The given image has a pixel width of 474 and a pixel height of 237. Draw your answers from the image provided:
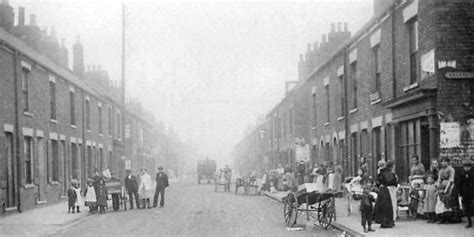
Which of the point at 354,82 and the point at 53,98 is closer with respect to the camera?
the point at 354,82

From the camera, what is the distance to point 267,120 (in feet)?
186

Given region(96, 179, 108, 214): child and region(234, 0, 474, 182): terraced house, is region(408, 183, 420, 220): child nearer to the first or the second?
region(234, 0, 474, 182): terraced house

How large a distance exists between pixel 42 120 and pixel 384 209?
1588cm

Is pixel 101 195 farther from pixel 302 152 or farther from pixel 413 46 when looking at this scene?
pixel 413 46

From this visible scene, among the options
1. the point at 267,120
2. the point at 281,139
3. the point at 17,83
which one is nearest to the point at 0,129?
the point at 17,83

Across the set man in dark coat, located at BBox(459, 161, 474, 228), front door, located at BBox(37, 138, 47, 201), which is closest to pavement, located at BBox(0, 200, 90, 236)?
front door, located at BBox(37, 138, 47, 201)

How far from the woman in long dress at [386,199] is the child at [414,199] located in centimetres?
121

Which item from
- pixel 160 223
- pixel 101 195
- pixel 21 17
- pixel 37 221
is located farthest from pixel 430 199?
pixel 21 17

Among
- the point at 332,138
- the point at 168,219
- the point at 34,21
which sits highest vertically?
the point at 34,21

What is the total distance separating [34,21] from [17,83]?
8.21 metres

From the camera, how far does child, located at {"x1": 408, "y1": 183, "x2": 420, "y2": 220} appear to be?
49.7ft

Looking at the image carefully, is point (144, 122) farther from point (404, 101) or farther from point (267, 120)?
point (404, 101)

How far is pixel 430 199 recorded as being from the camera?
1428 cm

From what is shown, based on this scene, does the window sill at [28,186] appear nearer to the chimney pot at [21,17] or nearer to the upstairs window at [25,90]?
the upstairs window at [25,90]
